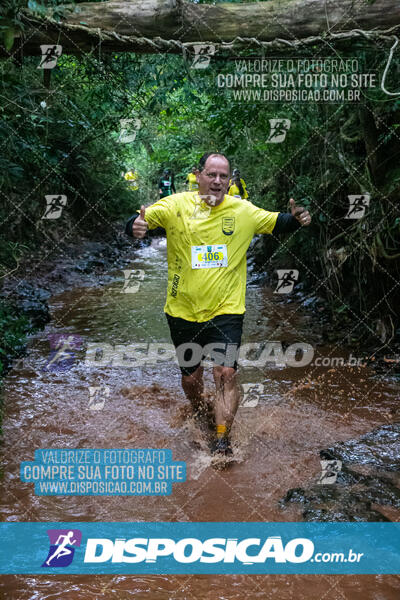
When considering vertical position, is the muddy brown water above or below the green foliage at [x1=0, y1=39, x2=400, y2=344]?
below

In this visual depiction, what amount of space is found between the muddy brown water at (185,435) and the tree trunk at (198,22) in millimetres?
3131

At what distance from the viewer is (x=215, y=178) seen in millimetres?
4094

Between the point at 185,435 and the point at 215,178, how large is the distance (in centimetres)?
207

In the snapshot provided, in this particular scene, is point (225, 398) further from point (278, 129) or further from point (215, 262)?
point (278, 129)

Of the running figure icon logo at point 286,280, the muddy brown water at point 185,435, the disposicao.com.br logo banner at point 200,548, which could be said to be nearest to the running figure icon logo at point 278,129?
the running figure icon logo at point 286,280

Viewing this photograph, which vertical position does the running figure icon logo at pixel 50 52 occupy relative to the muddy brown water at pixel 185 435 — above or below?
above

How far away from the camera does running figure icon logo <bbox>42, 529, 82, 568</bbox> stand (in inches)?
119

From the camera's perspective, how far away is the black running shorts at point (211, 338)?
13.5 feet

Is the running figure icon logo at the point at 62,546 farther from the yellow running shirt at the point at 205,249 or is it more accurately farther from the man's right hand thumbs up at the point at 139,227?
the man's right hand thumbs up at the point at 139,227

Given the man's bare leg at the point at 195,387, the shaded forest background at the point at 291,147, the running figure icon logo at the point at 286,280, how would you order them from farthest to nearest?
the running figure icon logo at the point at 286,280
the shaded forest background at the point at 291,147
the man's bare leg at the point at 195,387

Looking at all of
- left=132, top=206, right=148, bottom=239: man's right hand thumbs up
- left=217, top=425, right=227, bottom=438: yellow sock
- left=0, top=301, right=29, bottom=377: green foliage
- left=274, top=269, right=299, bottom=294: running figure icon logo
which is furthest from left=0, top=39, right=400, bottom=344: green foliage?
left=217, top=425, right=227, bottom=438: yellow sock

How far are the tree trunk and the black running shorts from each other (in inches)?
89.8

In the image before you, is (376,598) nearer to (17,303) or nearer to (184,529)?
(184,529)

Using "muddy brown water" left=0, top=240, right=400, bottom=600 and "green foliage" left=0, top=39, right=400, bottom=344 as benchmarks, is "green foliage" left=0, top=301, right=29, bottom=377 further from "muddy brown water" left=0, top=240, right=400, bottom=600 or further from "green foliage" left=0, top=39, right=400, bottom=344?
"green foliage" left=0, top=39, right=400, bottom=344
